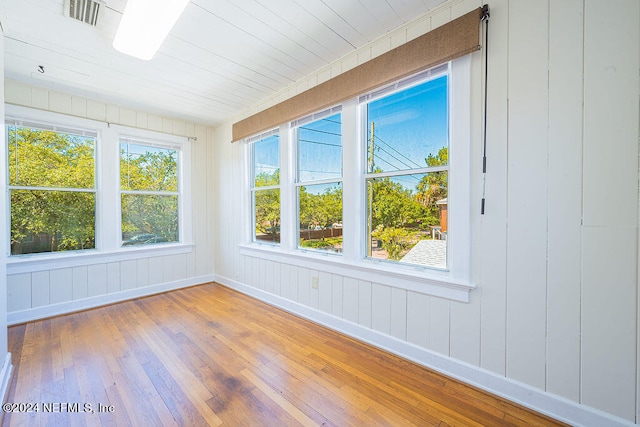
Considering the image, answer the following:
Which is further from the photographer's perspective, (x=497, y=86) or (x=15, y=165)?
(x=15, y=165)

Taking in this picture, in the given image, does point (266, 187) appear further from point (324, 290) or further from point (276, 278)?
point (324, 290)

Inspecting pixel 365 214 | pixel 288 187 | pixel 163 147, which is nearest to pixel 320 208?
pixel 288 187

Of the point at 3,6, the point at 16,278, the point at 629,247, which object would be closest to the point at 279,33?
the point at 3,6

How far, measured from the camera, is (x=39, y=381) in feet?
6.15

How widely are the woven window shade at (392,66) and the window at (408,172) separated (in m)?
0.13

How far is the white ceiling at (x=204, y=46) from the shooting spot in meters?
1.86

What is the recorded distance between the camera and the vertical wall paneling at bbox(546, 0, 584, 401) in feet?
4.77

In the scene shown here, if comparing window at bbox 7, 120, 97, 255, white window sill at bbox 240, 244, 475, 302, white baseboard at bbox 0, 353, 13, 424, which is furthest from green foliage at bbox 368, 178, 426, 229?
window at bbox 7, 120, 97, 255

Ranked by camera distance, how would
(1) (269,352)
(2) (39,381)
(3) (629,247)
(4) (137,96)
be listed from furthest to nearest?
(4) (137,96) < (1) (269,352) < (2) (39,381) < (3) (629,247)

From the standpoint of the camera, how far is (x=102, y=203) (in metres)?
3.39

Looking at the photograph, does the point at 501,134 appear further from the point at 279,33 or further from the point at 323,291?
the point at 323,291

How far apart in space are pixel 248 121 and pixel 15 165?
255cm

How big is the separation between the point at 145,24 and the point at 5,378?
8.49 ft

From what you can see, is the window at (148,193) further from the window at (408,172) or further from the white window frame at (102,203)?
the window at (408,172)
